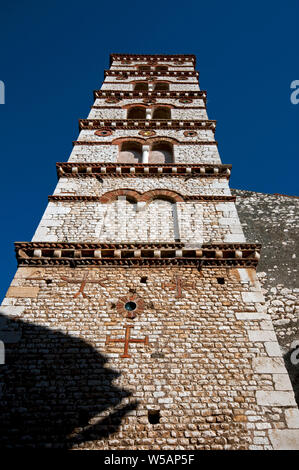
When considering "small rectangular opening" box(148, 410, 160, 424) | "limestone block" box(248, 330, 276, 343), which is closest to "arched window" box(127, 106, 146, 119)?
"limestone block" box(248, 330, 276, 343)

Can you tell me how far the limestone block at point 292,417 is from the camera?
4.62 m

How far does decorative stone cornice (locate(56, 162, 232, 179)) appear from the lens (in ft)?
31.0

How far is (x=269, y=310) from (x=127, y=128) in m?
7.52

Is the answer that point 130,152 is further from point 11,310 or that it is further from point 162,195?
point 11,310

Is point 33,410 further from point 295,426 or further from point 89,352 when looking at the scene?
point 295,426

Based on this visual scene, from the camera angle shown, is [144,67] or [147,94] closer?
[147,94]

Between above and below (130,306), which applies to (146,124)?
above

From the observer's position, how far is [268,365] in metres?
5.27

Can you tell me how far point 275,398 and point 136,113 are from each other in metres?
12.2

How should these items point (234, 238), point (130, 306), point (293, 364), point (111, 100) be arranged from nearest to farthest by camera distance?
point (130, 306) → point (293, 364) → point (234, 238) → point (111, 100)

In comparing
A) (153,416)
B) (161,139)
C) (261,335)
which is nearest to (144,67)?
(161,139)

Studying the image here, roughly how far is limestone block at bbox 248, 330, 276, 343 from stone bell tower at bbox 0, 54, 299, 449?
2 cm

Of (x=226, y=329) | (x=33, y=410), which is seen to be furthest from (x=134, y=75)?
(x=33, y=410)

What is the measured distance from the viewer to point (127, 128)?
→ 11.9 metres
